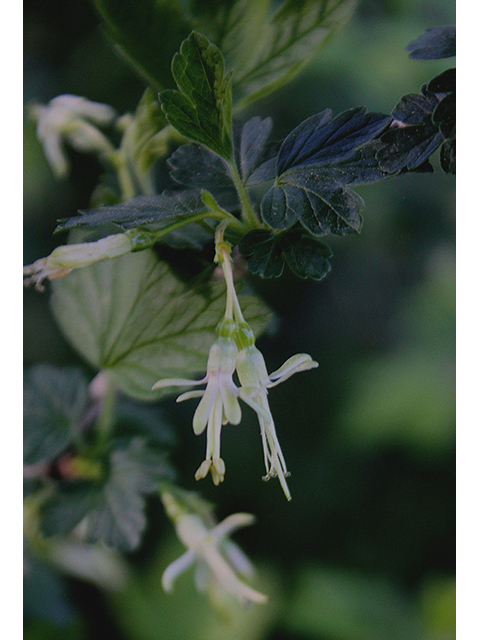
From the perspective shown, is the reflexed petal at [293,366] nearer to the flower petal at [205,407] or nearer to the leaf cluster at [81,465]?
the flower petal at [205,407]

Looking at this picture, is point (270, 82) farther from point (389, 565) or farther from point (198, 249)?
point (389, 565)

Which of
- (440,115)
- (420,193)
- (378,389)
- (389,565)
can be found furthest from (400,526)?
(440,115)

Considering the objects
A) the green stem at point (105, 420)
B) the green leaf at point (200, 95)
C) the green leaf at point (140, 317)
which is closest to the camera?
the green leaf at point (200, 95)

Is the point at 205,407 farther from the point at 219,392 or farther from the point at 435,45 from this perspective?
the point at 435,45

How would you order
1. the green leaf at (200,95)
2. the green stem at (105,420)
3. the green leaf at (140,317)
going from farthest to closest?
the green stem at (105,420), the green leaf at (140,317), the green leaf at (200,95)

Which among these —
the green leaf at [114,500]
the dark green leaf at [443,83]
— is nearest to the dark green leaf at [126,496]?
the green leaf at [114,500]

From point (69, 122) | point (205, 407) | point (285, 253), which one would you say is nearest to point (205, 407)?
point (205, 407)
